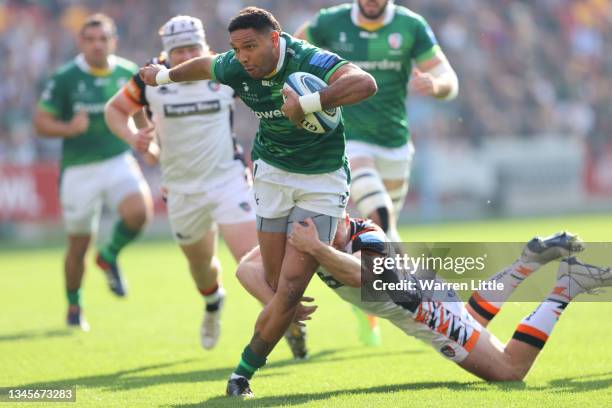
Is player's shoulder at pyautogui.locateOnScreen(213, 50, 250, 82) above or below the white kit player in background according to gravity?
above

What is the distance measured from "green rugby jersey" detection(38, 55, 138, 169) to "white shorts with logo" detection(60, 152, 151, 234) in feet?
0.37

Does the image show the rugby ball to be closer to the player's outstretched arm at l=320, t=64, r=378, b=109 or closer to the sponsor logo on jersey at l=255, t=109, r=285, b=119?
the player's outstretched arm at l=320, t=64, r=378, b=109

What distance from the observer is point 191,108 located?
30.4 ft

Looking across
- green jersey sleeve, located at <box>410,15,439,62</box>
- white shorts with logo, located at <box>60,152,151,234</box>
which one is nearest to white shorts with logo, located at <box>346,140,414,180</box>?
green jersey sleeve, located at <box>410,15,439,62</box>

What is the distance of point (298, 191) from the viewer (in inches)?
275

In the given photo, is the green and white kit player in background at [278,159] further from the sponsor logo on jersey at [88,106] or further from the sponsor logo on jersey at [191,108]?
the sponsor logo on jersey at [88,106]

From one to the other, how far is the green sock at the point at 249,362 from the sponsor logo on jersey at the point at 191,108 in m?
2.94

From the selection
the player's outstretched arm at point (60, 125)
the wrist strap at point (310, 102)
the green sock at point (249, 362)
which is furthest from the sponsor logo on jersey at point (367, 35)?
the green sock at point (249, 362)

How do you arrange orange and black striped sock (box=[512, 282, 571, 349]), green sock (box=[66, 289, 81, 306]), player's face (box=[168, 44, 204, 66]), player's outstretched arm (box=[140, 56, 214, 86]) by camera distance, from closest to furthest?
player's outstretched arm (box=[140, 56, 214, 86])
orange and black striped sock (box=[512, 282, 571, 349])
player's face (box=[168, 44, 204, 66])
green sock (box=[66, 289, 81, 306])

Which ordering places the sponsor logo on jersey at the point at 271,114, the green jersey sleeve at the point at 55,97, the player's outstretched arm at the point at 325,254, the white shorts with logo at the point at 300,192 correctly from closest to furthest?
the player's outstretched arm at the point at 325,254 → the sponsor logo on jersey at the point at 271,114 → the white shorts with logo at the point at 300,192 → the green jersey sleeve at the point at 55,97

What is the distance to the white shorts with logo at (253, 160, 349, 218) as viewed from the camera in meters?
6.95

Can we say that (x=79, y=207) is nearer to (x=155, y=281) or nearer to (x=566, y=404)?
(x=155, y=281)

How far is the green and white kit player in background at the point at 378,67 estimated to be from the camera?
9.90 meters

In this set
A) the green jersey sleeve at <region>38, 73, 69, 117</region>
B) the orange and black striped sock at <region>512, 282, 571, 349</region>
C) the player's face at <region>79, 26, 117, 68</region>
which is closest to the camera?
the orange and black striped sock at <region>512, 282, 571, 349</region>
